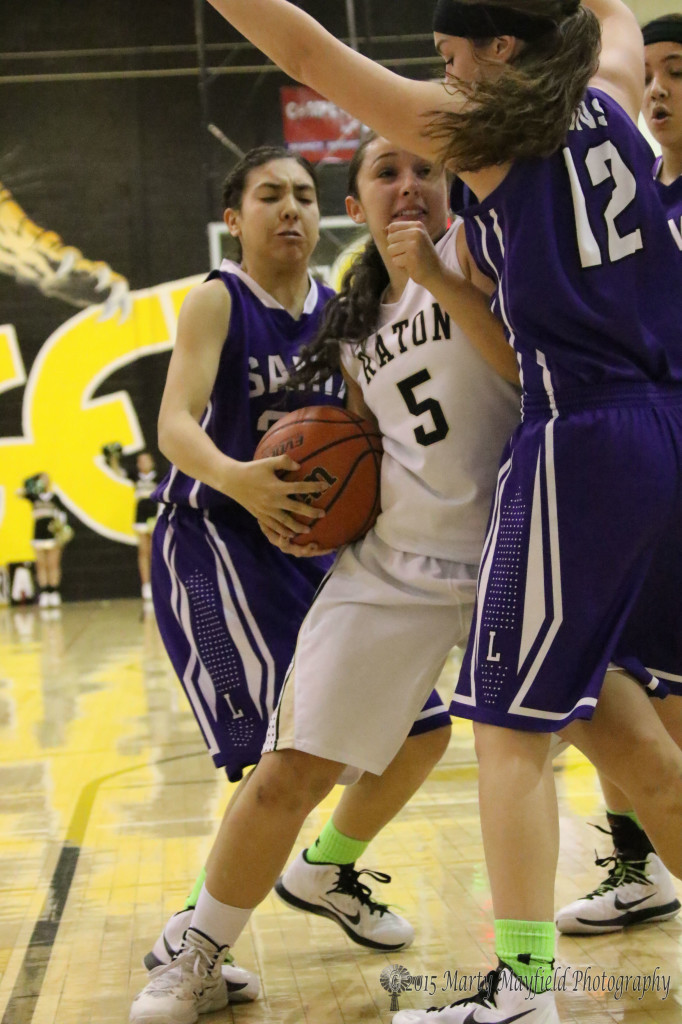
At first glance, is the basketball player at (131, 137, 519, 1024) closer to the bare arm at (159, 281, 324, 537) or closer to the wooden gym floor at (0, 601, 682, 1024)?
the bare arm at (159, 281, 324, 537)

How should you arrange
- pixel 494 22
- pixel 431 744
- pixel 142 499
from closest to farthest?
1. pixel 494 22
2. pixel 431 744
3. pixel 142 499

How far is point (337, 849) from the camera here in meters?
2.88

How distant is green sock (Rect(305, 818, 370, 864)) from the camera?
2.88 metres

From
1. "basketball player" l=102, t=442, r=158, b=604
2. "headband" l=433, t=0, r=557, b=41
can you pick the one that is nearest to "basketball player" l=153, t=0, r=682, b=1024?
"headband" l=433, t=0, r=557, b=41

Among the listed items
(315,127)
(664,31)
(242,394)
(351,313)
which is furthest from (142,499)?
(664,31)

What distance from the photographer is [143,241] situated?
608 inches

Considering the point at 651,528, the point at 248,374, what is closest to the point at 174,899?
the point at 248,374

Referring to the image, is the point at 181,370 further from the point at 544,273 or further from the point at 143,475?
the point at 143,475

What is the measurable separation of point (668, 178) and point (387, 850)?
2.14 m

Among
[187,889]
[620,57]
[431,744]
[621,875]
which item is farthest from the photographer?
[187,889]

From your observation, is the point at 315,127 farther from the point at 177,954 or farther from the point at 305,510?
the point at 177,954

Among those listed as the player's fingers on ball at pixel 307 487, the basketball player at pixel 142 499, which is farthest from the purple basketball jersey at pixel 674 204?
the basketball player at pixel 142 499

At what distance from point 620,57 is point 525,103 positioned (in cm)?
37

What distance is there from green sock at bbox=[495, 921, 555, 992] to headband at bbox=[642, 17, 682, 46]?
6.53 feet
